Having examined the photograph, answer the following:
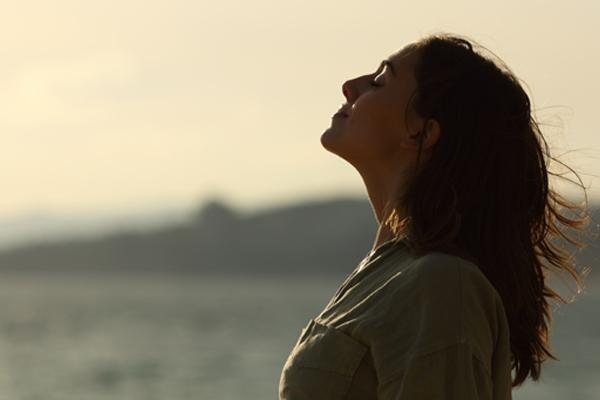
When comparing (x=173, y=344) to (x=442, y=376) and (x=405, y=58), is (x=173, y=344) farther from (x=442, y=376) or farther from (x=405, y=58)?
(x=442, y=376)

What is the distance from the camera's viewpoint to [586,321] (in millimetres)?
76062

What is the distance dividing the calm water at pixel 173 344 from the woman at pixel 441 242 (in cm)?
863

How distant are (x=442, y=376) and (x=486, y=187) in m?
0.46

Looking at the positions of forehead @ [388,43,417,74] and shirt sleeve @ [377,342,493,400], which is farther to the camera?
forehead @ [388,43,417,74]

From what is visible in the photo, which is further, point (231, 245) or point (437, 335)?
point (231, 245)

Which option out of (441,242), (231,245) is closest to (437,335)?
(441,242)

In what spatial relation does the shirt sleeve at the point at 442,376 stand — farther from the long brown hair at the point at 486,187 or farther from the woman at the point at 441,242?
the long brown hair at the point at 486,187

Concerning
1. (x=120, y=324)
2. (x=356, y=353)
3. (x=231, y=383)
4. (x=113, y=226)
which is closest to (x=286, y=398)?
(x=356, y=353)

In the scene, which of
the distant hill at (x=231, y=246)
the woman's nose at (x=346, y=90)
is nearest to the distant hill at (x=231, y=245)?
the distant hill at (x=231, y=246)

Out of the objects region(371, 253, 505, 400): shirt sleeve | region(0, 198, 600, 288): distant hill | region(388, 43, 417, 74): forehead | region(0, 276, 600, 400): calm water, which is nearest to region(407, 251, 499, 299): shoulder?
region(371, 253, 505, 400): shirt sleeve

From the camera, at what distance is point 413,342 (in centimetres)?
371

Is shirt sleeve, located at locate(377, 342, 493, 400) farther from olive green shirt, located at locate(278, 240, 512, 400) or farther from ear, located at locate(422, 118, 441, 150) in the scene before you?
ear, located at locate(422, 118, 441, 150)

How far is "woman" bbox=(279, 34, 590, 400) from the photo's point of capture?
3.72 meters

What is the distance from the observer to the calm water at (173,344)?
1586 inches
